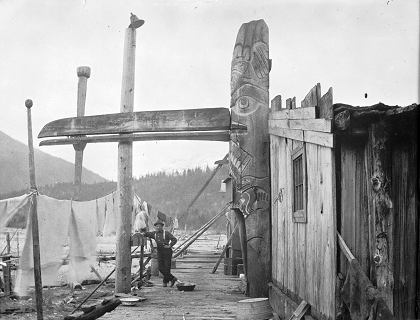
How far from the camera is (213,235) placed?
49438mm

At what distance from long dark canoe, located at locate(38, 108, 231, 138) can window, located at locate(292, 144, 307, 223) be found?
94.8 inches

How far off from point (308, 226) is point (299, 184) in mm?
969

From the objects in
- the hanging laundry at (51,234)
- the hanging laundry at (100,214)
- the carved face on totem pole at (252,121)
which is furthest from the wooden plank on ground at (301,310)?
the hanging laundry at (100,214)

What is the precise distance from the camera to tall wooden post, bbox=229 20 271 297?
34.5 ft

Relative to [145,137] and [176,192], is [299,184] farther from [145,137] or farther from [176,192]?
[176,192]

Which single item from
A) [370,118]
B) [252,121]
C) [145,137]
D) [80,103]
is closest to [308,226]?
[370,118]

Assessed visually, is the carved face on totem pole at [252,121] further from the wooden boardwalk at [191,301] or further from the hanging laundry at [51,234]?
the hanging laundry at [51,234]

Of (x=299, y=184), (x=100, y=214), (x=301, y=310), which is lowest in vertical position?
(x=301, y=310)

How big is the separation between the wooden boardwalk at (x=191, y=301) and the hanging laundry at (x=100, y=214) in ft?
6.18

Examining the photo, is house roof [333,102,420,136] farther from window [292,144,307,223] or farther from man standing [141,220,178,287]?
man standing [141,220,178,287]

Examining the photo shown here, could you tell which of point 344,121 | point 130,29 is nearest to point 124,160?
point 130,29

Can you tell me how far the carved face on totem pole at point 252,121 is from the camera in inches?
417

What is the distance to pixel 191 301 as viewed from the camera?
10.7m

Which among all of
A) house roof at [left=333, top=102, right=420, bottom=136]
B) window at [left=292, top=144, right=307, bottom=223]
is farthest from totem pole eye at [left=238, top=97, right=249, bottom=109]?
house roof at [left=333, top=102, right=420, bottom=136]
